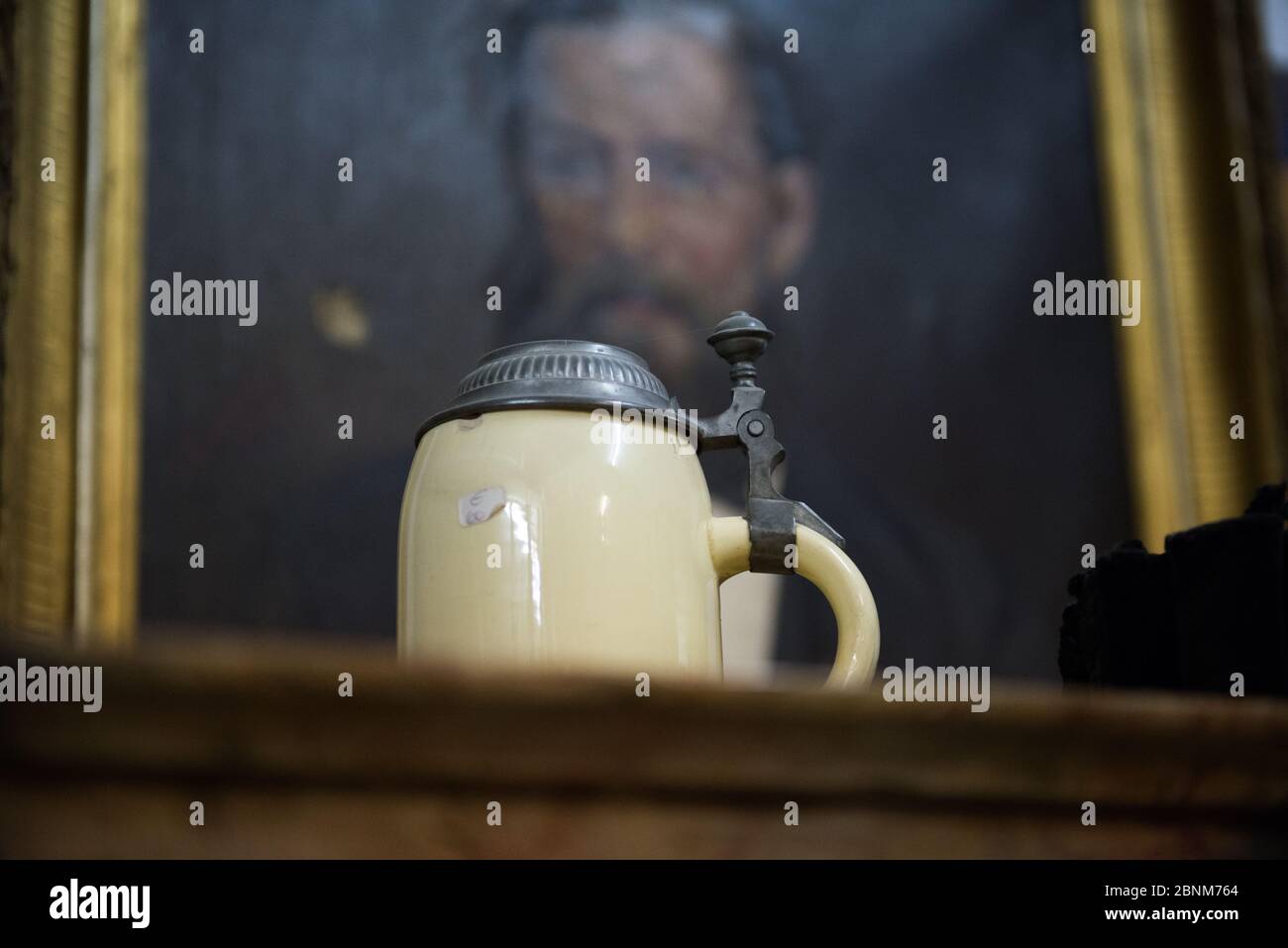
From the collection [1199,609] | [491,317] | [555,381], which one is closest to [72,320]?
[491,317]

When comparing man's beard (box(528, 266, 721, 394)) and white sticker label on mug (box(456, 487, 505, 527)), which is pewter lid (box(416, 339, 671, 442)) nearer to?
white sticker label on mug (box(456, 487, 505, 527))

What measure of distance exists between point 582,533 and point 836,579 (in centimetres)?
15

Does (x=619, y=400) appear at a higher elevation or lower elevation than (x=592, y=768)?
higher

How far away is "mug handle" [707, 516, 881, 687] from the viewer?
69 centimetres

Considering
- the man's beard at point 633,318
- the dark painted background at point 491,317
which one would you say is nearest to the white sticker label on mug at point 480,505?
the dark painted background at point 491,317

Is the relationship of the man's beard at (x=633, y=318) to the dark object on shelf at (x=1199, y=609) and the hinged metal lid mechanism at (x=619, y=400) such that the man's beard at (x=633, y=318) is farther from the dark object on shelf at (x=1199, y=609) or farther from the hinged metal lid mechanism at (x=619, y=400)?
the dark object on shelf at (x=1199, y=609)

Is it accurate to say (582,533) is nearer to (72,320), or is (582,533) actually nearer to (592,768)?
(592,768)

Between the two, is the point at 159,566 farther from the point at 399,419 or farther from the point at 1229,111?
the point at 1229,111

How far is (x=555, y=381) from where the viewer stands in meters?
0.71

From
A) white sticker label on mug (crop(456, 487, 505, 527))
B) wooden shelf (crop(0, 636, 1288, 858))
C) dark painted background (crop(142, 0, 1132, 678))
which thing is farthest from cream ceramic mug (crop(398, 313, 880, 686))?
dark painted background (crop(142, 0, 1132, 678))

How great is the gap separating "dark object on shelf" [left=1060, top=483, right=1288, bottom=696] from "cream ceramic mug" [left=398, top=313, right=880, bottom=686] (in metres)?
0.15
